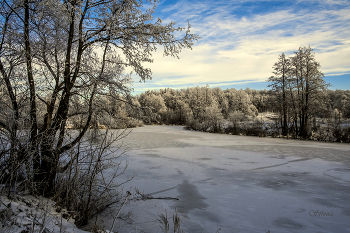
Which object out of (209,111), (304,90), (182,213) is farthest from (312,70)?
(182,213)

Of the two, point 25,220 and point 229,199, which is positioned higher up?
point 25,220

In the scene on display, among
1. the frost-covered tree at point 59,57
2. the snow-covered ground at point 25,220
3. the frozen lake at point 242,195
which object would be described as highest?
the frost-covered tree at point 59,57

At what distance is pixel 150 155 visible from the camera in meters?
9.06

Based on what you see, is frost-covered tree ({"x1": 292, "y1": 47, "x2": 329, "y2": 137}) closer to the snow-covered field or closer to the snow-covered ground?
the snow-covered field

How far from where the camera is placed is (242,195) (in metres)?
4.67

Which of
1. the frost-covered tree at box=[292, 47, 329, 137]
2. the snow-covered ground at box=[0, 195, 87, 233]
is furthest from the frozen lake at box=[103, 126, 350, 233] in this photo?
the frost-covered tree at box=[292, 47, 329, 137]

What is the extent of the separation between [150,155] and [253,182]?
4751 mm

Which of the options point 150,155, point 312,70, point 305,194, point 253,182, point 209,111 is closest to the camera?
point 305,194

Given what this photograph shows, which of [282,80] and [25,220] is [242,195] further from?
[282,80]

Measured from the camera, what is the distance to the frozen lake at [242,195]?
3477mm

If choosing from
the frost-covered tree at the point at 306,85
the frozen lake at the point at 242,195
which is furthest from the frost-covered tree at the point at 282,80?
the frozen lake at the point at 242,195

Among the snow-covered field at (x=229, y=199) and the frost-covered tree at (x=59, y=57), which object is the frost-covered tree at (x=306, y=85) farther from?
the frost-covered tree at (x=59, y=57)

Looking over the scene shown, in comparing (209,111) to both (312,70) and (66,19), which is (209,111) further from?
(66,19)

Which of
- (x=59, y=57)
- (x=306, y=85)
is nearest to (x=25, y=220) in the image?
(x=59, y=57)
